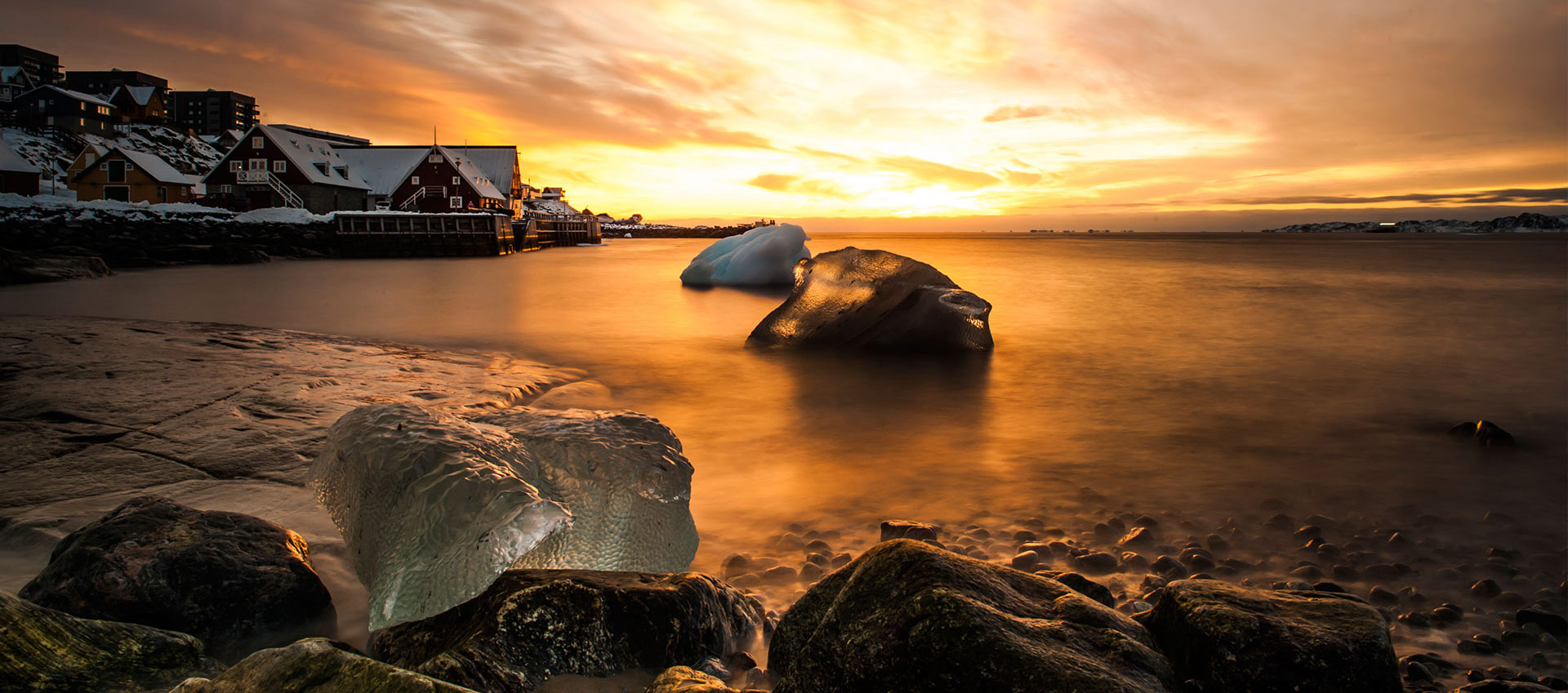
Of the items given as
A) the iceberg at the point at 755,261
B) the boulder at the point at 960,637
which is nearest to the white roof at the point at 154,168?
the iceberg at the point at 755,261

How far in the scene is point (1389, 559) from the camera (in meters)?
3.30

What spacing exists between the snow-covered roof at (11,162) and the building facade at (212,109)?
10126 cm

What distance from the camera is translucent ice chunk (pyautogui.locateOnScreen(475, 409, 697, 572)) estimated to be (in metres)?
2.65

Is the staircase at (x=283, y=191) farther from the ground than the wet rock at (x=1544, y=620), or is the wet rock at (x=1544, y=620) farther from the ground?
the staircase at (x=283, y=191)

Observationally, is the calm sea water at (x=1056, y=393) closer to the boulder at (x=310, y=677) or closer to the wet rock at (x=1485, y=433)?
the wet rock at (x=1485, y=433)

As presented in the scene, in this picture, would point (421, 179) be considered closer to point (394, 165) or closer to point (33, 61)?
point (394, 165)

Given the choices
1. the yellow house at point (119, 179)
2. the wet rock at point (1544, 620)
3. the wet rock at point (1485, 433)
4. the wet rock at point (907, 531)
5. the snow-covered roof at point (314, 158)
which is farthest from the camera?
the yellow house at point (119, 179)

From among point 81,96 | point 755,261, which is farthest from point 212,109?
point 755,261

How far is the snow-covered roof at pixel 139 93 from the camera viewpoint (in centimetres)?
7481

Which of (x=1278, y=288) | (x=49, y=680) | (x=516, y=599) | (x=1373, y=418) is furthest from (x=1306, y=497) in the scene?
(x=1278, y=288)

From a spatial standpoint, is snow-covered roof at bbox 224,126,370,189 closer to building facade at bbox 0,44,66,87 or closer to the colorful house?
the colorful house

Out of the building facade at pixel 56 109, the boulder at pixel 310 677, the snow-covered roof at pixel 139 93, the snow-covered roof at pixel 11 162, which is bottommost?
the boulder at pixel 310 677

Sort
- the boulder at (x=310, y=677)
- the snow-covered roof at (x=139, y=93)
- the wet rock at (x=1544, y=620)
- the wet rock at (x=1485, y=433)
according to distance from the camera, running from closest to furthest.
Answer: the boulder at (x=310, y=677), the wet rock at (x=1544, y=620), the wet rock at (x=1485, y=433), the snow-covered roof at (x=139, y=93)

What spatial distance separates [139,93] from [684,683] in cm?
10345
